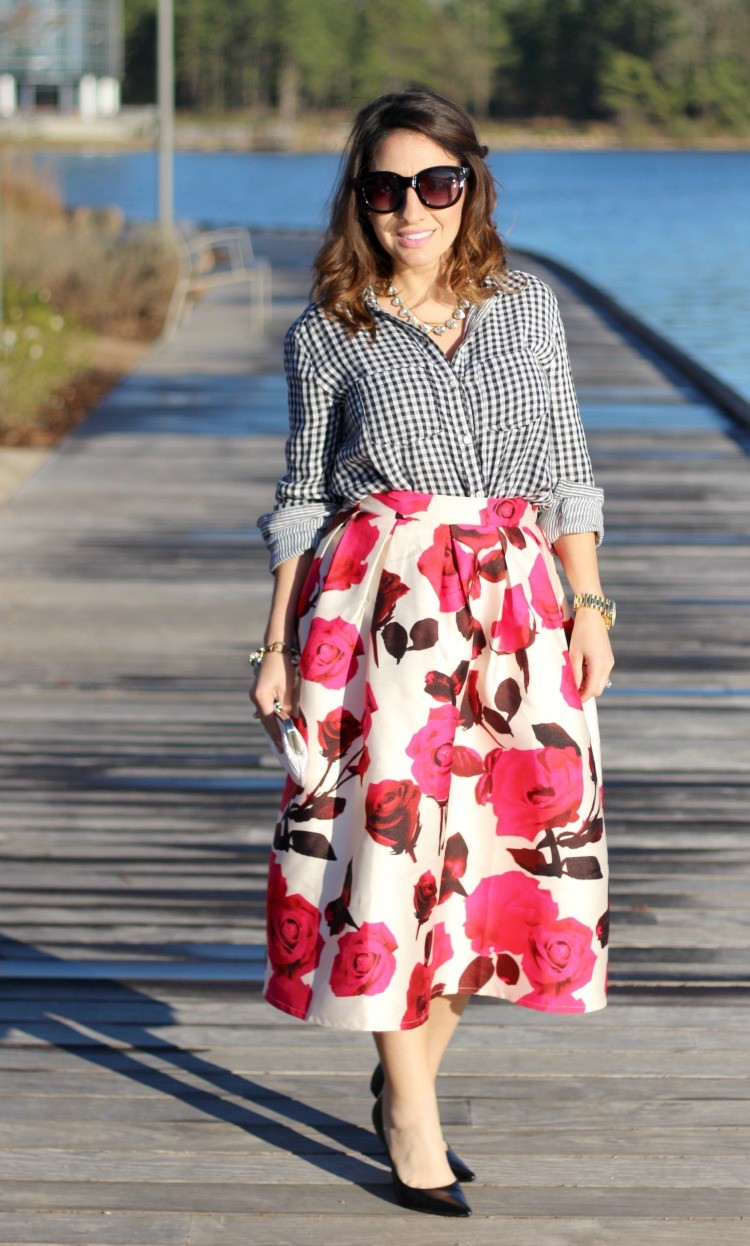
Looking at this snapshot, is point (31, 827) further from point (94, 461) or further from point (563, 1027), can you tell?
point (94, 461)

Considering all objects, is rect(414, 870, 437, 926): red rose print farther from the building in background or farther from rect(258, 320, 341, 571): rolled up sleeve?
the building in background

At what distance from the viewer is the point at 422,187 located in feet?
7.98

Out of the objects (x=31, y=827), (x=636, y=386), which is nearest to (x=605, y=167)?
(x=636, y=386)

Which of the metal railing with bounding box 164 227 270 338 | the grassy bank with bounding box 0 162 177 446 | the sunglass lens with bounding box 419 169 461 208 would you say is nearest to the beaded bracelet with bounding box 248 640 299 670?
the sunglass lens with bounding box 419 169 461 208

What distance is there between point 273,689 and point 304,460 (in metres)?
0.34

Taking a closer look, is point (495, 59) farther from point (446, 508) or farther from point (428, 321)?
point (446, 508)

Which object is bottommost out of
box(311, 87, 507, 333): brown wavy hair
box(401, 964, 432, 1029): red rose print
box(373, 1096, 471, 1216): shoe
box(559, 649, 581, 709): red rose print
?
box(373, 1096, 471, 1216): shoe

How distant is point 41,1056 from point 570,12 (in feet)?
330

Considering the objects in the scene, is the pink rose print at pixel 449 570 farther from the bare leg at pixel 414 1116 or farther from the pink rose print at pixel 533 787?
the bare leg at pixel 414 1116

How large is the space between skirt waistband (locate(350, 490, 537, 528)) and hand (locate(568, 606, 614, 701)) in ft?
0.59

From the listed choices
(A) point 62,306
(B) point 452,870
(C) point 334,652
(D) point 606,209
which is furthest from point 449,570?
(D) point 606,209

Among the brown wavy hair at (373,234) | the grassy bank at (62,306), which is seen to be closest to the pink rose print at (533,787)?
the brown wavy hair at (373,234)

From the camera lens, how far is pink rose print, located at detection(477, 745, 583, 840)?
2.44 m

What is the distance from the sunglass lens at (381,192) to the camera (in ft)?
8.01
